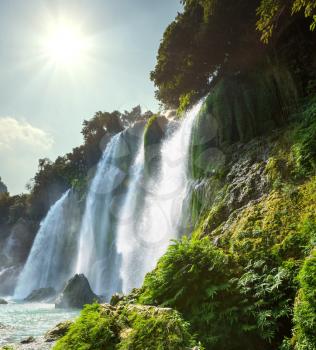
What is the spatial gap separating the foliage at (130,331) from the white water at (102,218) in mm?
21230

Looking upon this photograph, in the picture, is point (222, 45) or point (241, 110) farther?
point (222, 45)

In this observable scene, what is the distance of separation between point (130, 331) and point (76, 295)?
54.1 ft

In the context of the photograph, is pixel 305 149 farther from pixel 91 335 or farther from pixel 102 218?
pixel 102 218

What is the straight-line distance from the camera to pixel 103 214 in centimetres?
2966

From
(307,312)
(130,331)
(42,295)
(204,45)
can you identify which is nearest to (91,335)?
(130,331)

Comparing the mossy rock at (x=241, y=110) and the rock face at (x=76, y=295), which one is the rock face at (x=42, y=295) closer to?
the rock face at (x=76, y=295)

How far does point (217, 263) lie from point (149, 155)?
58.4 feet

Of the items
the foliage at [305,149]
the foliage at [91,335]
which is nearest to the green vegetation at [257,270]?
the foliage at [305,149]

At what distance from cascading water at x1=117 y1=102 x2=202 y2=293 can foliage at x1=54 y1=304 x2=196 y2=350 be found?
1096 centimetres

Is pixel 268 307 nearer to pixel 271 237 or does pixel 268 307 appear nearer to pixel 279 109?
pixel 271 237

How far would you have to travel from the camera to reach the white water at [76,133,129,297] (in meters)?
27.0

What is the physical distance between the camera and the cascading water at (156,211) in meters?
17.4

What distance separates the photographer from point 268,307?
488cm

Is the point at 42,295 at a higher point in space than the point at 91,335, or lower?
higher
